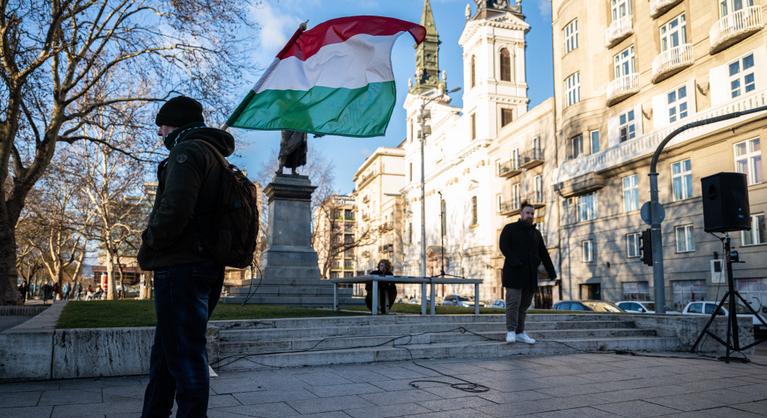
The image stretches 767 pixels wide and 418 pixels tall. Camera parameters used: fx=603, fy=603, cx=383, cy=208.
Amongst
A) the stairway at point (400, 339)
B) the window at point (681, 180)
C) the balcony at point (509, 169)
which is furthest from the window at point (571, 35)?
the stairway at point (400, 339)

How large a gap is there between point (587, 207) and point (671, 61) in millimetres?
10134

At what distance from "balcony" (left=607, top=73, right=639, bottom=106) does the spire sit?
129 feet

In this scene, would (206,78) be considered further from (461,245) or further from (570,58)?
(461,245)

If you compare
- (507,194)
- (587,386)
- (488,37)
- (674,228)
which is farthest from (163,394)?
(488,37)

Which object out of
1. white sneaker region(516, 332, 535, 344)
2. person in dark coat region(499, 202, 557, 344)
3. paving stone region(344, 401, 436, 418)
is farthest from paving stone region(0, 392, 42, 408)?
white sneaker region(516, 332, 535, 344)

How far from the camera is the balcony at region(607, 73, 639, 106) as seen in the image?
3145 cm

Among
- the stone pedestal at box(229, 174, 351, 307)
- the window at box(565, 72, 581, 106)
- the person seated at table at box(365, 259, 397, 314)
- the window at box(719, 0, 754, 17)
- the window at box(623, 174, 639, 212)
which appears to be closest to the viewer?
the person seated at table at box(365, 259, 397, 314)

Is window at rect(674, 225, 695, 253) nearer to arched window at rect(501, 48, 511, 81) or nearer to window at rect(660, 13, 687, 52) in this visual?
window at rect(660, 13, 687, 52)

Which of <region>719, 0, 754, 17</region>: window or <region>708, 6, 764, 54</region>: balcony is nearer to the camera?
<region>708, 6, 764, 54</region>: balcony

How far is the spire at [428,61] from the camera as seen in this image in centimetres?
7362

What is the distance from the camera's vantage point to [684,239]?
2822cm

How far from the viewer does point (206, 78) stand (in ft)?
68.8

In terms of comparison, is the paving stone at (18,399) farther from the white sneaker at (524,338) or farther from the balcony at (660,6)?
the balcony at (660,6)

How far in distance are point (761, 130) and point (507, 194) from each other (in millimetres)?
24456
